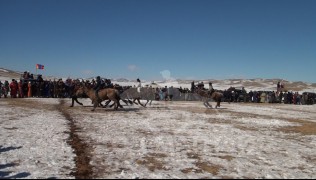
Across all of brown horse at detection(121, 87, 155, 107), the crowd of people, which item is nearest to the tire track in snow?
the crowd of people

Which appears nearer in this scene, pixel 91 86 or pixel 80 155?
pixel 80 155

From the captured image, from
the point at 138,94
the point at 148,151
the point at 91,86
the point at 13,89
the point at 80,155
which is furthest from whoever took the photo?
the point at 13,89

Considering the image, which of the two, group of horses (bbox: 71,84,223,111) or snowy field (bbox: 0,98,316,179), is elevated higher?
group of horses (bbox: 71,84,223,111)

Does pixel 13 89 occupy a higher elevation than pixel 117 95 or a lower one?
higher

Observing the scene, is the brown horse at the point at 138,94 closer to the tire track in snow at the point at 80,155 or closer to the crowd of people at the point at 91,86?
the crowd of people at the point at 91,86

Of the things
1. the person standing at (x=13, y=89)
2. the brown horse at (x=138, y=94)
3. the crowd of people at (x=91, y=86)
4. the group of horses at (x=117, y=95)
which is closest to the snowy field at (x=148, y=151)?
the group of horses at (x=117, y=95)

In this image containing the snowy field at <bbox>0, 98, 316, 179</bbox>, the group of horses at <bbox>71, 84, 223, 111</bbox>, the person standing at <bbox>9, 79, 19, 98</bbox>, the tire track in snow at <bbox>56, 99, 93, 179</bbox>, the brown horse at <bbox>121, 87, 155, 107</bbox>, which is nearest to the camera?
the tire track in snow at <bbox>56, 99, 93, 179</bbox>

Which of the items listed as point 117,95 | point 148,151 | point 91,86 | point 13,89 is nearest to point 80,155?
point 148,151

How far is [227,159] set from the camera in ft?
28.5

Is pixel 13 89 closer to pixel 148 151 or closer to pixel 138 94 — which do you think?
pixel 138 94

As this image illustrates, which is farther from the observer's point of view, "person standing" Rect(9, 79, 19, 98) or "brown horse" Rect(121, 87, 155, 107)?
"person standing" Rect(9, 79, 19, 98)

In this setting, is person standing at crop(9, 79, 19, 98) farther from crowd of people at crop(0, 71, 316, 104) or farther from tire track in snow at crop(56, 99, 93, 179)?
tire track in snow at crop(56, 99, 93, 179)

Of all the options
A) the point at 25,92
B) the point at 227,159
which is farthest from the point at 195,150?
the point at 25,92

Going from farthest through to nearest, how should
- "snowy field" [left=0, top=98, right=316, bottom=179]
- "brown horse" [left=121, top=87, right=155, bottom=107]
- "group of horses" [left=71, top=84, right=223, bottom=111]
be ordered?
"brown horse" [left=121, top=87, right=155, bottom=107] < "group of horses" [left=71, top=84, right=223, bottom=111] < "snowy field" [left=0, top=98, right=316, bottom=179]
